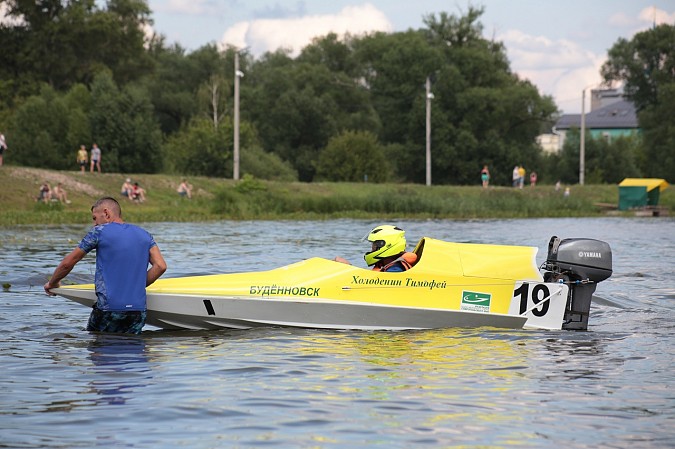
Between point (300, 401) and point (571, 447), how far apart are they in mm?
2481

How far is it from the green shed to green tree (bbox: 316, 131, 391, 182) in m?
22.0

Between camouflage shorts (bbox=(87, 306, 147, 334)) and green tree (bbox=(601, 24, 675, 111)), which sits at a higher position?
green tree (bbox=(601, 24, 675, 111))

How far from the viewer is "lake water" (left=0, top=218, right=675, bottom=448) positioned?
8.72 metres

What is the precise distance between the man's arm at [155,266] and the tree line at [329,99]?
5719 cm

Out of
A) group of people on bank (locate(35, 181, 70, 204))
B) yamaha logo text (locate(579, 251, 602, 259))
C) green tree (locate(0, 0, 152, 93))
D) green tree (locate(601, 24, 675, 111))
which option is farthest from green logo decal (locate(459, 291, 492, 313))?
green tree (locate(601, 24, 675, 111))

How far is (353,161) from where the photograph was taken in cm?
8225

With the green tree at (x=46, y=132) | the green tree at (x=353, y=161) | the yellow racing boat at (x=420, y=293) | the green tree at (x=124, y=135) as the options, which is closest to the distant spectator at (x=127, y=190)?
the green tree at (x=124, y=135)

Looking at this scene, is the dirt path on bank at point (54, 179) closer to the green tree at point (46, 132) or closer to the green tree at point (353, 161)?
the green tree at point (46, 132)

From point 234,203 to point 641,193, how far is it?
23777 mm

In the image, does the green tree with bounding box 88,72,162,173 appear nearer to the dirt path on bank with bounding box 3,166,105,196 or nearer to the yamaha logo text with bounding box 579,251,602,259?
the dirt path on bank with bounding box 3,166,105,196

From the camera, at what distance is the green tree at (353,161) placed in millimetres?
82062

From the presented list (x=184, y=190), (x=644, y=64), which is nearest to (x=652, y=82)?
(x=644, y=64)

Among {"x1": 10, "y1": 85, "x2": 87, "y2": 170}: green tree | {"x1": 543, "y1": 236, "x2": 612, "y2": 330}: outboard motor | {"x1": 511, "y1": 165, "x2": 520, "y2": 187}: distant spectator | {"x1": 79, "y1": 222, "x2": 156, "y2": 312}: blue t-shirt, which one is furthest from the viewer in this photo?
{"x1": 511, "y1": 165, "x2": 520, "y2": 187}: distant spectator

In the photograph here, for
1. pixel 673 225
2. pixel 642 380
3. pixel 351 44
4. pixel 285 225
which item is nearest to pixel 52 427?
pixel 642 380
